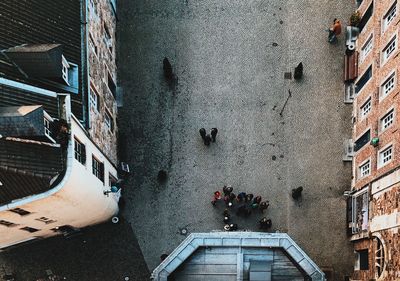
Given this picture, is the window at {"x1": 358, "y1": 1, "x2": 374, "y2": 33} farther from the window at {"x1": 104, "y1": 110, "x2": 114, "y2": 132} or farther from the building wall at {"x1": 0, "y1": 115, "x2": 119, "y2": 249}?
the building wall at {"x1": 0, "y1": 115, "x2": 119, "y2": 249}

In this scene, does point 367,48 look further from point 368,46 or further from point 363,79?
point 363,79

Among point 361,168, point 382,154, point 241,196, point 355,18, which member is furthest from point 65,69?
point 355,18

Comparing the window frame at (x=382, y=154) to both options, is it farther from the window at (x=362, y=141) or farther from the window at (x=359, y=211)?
the window at (x=362, y=141)

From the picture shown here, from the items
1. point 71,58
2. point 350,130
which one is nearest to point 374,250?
point 350,130

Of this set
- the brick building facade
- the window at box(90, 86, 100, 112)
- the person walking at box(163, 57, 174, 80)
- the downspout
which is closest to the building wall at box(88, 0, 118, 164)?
the window at box(90, 86, 100, 112)

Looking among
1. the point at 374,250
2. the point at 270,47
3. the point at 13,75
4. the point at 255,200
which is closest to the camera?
the point at 13,75

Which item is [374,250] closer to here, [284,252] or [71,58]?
[284,252]
